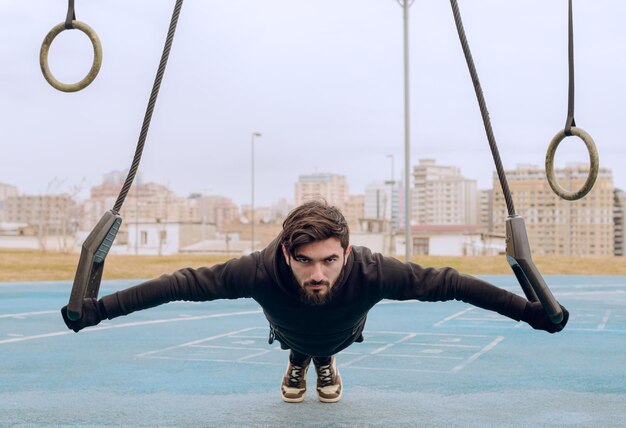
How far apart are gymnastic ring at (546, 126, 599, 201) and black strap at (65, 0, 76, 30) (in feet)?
7.61

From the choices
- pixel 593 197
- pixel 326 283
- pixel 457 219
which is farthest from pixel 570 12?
pixel 457 219

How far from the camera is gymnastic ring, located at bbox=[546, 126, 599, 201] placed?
12.3 ft

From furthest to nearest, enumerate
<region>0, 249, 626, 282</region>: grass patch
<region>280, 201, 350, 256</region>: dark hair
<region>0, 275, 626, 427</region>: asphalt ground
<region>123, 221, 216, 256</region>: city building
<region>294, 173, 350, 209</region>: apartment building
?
<region>294, 173, 350, 209</region>: apartment building < <region>123, 221, 216, 256</region>: city building < <region>0, 249, 626, 282</region>: grass patch < <region>0, 275, 626, 427</region>: asphalt ground < <region>280, 201, 350, 256</region>: dark hair

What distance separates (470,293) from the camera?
340 cm

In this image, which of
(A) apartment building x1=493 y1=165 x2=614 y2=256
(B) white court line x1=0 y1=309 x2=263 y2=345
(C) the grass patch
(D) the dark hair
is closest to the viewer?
(D) the dark hair

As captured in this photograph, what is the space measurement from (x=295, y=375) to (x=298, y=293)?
4.35 feet

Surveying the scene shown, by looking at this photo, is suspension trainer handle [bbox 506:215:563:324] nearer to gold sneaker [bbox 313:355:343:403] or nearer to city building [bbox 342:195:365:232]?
gold sneaker [bbox 313:355:343:403]

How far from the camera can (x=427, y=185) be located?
11500 centimetres

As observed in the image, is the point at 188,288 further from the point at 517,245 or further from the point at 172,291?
the point at 517,245

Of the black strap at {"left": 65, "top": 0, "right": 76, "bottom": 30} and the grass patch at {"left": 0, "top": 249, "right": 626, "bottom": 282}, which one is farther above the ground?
the black strap at {"left": 65, "top": 0, "right": 76, "bottom": 30}

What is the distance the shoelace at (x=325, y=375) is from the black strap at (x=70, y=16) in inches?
89.5

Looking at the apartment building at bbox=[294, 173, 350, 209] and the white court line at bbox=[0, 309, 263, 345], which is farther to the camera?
the apartment building at bbox=[294, 173, 350, 209]

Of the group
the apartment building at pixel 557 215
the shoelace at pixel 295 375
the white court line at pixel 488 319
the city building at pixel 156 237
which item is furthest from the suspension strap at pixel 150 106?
the apartment building at pixel 557 215

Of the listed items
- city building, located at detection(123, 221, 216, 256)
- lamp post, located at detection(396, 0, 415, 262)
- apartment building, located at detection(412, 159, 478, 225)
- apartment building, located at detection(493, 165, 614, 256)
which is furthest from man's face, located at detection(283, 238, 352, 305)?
apartment building, located at detection(412, 159, 478, 225)
